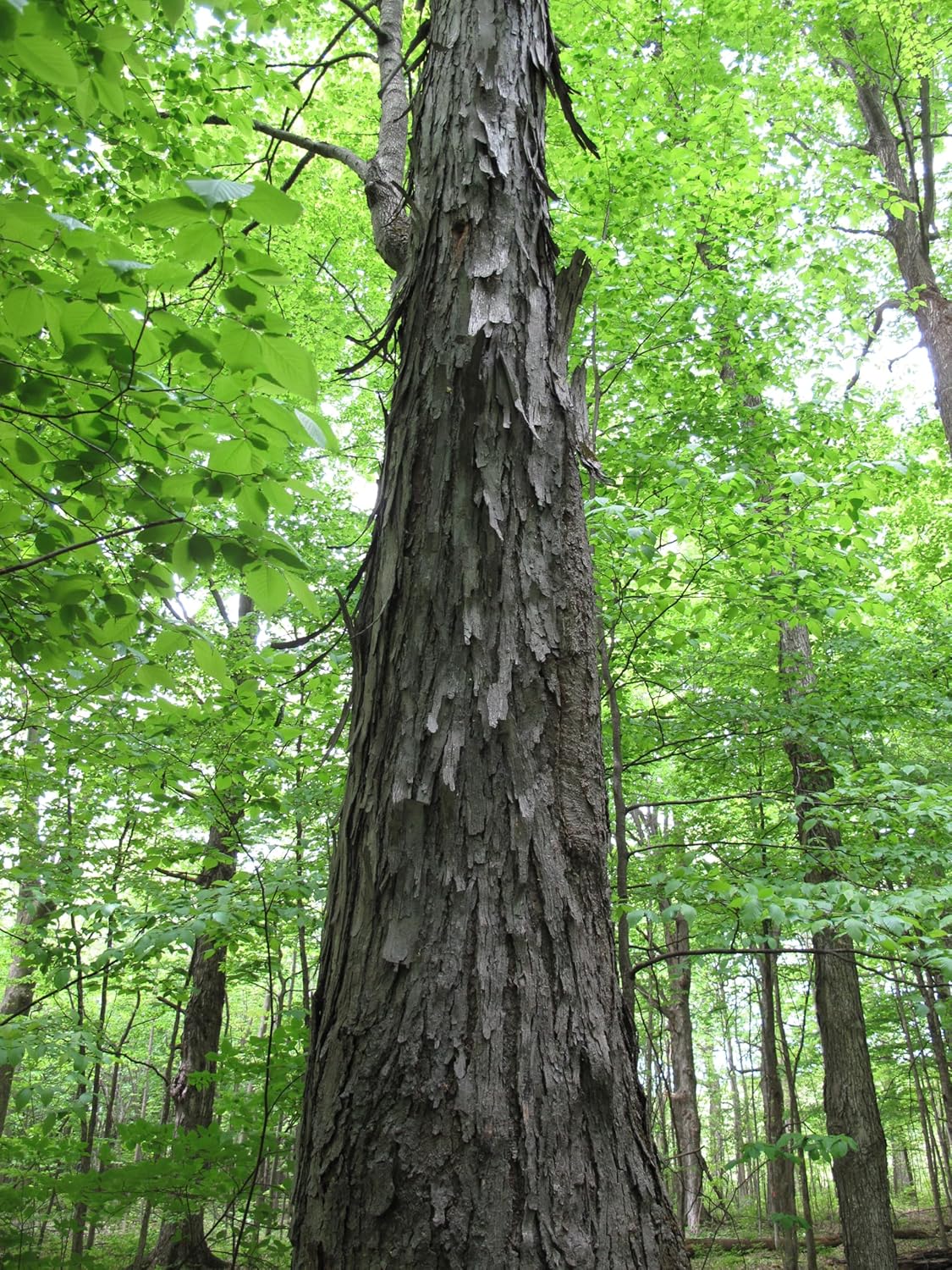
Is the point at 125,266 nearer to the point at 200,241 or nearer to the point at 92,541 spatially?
the point at 200,241

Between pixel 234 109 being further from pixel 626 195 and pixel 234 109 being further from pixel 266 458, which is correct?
pixel 266 458

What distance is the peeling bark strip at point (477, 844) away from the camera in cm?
89

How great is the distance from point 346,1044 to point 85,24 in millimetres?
2177

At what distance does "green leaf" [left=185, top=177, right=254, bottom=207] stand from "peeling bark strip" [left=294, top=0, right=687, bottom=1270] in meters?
0.45

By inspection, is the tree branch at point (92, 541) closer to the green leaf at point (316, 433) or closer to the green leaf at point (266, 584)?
the green leaf at point (266, 584)

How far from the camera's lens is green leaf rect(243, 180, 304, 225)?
1.11 metres

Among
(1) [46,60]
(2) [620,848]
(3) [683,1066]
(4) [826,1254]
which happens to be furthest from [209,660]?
(3) [683,1066]

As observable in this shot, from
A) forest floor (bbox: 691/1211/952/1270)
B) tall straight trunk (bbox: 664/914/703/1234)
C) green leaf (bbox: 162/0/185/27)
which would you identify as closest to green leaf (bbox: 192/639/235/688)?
green leaf (bbox: 162/0/185/27)

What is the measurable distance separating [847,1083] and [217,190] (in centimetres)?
699

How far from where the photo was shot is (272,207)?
44.1 inches

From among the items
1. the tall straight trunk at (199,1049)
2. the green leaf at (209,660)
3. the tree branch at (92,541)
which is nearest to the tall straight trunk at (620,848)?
the green leaf at (209,660)

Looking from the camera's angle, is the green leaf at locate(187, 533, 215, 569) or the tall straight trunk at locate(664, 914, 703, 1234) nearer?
the green leaf at locate(187, 533, 215, 569)

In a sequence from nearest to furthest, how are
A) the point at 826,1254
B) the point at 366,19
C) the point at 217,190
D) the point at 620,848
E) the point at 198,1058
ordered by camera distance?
the point at 217,190
the point at 620,848
the point at 366,19
the point at 198,1058
the point at 826,1254

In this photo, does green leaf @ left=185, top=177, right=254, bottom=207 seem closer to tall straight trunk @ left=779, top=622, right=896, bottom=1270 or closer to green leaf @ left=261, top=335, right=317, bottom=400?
green leaf @ left=261, top=335, right=317, bottom=400
